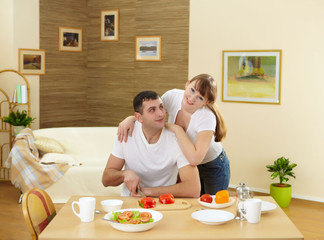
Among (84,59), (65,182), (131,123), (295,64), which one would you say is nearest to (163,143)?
(131,123)

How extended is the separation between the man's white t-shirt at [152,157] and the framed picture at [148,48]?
372 centimetres

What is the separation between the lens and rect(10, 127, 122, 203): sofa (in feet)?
17.3

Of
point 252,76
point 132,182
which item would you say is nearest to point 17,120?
point 252,76

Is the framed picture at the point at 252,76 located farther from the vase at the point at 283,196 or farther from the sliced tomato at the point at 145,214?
the sliced tomato at the point at 145,214

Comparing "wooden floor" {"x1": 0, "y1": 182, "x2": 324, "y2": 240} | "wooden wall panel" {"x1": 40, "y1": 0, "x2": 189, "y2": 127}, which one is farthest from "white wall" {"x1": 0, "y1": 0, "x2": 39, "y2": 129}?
"wooden floor" {"x1": 0, "y1": 182, "x2": 324, "y2": 240}

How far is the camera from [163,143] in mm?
2857

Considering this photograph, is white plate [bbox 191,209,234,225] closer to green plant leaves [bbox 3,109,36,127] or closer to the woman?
the woman

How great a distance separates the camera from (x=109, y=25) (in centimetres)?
703

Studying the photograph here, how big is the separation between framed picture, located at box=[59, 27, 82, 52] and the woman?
4126mm

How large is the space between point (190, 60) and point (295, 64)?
1393 millimetres

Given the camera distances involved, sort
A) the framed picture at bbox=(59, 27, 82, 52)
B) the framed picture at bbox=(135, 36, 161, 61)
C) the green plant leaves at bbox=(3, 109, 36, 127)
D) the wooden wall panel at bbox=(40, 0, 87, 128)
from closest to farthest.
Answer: the green plant leaves at bbox=(3, 109, 36, 127), the framed picture at bbox=(135, 36, 161, 61), the wooden wall panel at bbox=(40, 0, 87, 128), the framed picture at bbox=(59, 27, 82, 52)

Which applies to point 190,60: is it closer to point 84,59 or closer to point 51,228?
point 84,59

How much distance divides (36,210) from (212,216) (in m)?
0.87

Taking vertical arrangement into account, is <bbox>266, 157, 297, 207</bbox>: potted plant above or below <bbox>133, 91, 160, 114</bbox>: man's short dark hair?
below
